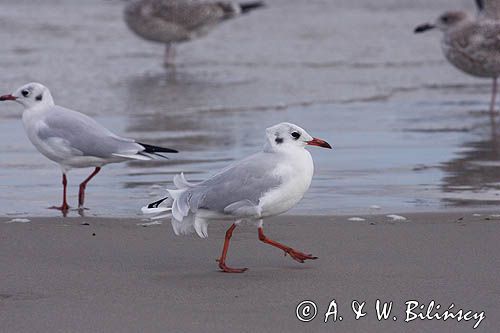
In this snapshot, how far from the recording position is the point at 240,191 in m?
5.68

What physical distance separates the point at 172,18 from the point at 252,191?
12533 mm

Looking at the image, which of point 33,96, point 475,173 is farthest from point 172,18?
point 33,96

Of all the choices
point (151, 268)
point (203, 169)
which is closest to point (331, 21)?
point (203, 169)

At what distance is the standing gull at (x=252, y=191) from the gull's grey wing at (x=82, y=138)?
5.57ft

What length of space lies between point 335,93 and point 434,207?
21.1ft

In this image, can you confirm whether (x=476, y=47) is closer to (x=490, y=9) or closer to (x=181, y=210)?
(x=490, y=9)

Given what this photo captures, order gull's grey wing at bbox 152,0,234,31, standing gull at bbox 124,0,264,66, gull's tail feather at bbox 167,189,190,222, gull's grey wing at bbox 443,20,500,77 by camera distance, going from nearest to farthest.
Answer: gull's tail feather at bbox 167,189,190,222, gull's grey wing at bbox 443,20,500,77, standing gull at bbox 124,0,264,66, gull's grey wing at bbox 152,0,234,31

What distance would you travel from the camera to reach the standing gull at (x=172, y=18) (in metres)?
17.7

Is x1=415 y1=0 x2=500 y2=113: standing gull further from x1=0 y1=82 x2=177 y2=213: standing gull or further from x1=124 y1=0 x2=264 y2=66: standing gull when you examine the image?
x1=0 y1=82 x2=177 y2=213: standing gull

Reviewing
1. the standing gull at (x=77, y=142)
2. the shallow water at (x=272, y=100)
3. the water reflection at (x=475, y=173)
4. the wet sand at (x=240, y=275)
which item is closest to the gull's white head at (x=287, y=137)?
the wet sand at (x=240, y=275)

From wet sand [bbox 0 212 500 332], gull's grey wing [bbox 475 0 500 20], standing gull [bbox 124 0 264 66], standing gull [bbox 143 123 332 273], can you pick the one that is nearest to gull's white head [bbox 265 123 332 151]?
standing gull [bbox 143 123 332 273]

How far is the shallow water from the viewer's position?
7.96 metres

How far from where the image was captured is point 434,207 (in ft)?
23.6

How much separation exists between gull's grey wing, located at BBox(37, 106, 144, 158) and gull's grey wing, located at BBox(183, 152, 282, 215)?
5.92ft
